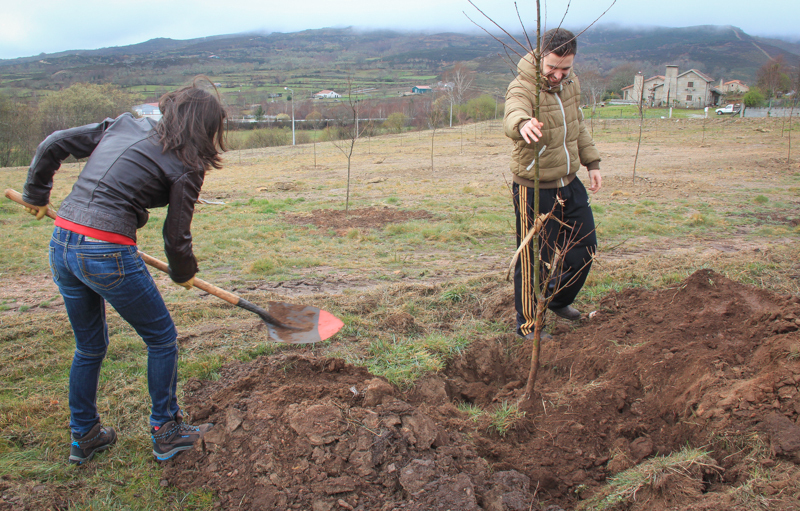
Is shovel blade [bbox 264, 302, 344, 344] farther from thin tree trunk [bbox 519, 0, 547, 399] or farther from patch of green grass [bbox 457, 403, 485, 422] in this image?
thin tree trunk [bbox 519, 0, 547, 399]

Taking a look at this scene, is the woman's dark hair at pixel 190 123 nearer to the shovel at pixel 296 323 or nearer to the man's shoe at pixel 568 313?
the shovel at pixel 296 323

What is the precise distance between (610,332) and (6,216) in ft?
36.7

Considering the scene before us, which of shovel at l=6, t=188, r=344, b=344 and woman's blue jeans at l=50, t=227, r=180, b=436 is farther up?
woman's blue jeans at l=50, t=227, r=180, b=436

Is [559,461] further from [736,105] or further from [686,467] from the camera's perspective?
[736,105]

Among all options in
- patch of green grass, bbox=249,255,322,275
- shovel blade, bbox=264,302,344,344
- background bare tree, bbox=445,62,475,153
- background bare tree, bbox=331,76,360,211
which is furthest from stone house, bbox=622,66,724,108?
shovel blade, bbox=264,302,344,344

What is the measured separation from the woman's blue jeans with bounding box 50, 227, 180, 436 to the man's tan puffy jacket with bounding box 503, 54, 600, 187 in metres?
2.08

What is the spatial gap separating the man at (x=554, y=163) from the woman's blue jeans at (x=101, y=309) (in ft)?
6.49

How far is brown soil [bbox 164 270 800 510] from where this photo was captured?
1.90 m

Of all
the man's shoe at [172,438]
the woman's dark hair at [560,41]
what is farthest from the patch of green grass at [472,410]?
the woman's dark hair at [560,41]

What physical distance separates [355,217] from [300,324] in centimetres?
599

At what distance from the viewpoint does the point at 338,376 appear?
114 inches

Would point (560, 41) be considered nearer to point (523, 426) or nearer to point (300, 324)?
point (523, 426)

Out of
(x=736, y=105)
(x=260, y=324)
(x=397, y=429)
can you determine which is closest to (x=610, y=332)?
(x=397, y=429)

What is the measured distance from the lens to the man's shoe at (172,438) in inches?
88.1
